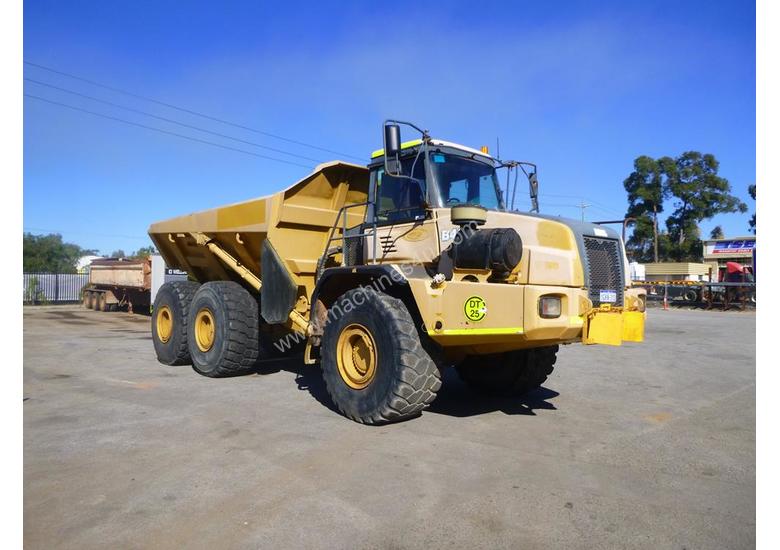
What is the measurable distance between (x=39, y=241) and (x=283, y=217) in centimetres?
6144

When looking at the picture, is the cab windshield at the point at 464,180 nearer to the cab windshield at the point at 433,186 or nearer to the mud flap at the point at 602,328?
the cab windshield at the point at 433,186

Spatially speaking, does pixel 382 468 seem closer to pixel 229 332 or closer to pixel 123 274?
pixel 229 332

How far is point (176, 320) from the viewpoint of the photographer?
374 inches

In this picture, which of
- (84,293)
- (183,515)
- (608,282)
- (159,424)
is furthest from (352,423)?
(84,293)

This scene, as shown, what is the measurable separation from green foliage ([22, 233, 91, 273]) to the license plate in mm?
54981

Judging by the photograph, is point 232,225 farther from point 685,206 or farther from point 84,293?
point 685,206

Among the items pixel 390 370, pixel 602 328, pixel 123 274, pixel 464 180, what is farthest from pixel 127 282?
pixel 602 328

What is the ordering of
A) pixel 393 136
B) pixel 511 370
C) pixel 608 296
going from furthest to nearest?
pixel 511 370, pixel 608 296, pixel 393 136

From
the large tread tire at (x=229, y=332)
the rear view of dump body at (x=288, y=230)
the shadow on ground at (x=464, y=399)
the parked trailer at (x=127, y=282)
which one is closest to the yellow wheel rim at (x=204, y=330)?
the large tread tire at (x=229, y=332)

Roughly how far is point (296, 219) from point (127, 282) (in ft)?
60.5

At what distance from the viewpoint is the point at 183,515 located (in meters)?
3.62

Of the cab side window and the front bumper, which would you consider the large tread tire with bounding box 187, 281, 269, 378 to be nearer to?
the cab side window

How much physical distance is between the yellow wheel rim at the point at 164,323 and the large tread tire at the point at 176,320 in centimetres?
4

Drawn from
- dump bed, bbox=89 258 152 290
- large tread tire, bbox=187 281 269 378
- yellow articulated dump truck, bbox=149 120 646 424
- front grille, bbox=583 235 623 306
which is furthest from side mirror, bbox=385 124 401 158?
dump bed, bbox=89 258 152 290
